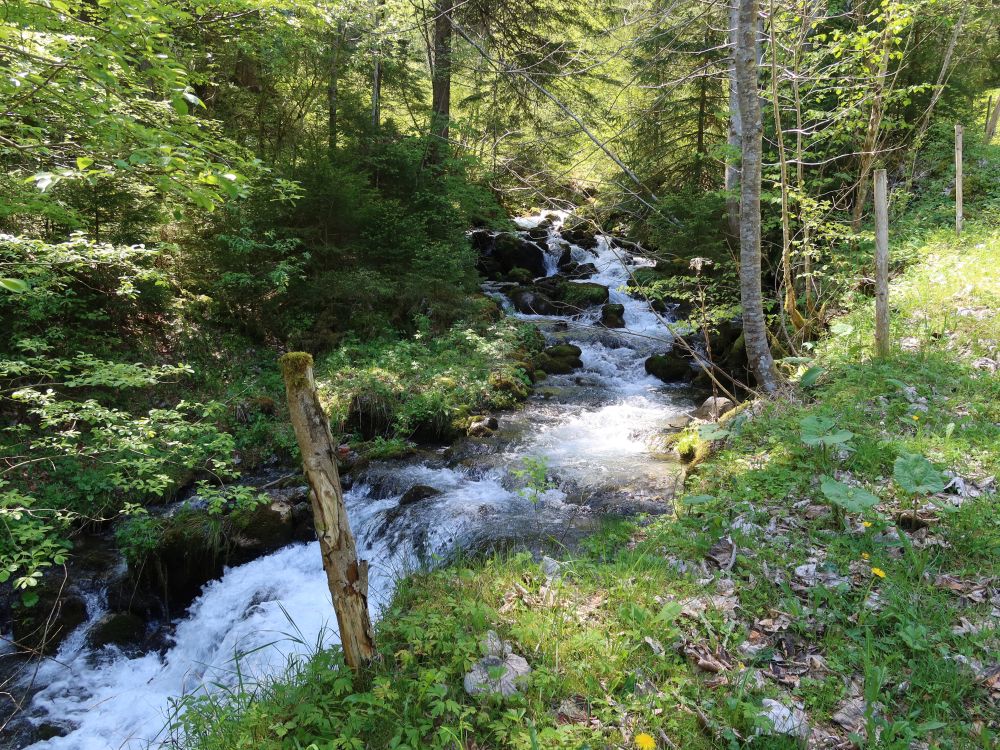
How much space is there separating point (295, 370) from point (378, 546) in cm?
392

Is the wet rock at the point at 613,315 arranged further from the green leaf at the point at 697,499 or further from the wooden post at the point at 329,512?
the wooden post at the point at 329,512

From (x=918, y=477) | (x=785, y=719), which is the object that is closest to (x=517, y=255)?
(x=918, y=477)

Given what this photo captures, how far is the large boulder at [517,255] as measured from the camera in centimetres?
1761

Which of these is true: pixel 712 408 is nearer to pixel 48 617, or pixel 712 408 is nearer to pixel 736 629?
pixel 736 629

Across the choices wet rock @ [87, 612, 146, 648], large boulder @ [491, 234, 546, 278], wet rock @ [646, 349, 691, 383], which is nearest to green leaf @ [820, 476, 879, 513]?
wet rock @ [87, 612, 146, 648]

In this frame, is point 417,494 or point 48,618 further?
point 417,494

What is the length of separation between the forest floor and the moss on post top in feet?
5.09

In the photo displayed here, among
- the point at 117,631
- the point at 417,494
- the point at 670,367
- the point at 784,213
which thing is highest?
the point at 784,213

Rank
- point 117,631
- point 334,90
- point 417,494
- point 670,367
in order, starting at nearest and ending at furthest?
point 117,631, point 417,494, point 670,367, point 334,90

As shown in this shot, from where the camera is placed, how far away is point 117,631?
5.00m

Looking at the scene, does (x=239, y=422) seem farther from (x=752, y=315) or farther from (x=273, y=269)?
(x=752, y=315)

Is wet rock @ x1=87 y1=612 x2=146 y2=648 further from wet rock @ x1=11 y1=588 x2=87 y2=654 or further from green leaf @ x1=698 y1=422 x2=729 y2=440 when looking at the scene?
green leaf @ x1=698 y1=422 x2=729 y2=440

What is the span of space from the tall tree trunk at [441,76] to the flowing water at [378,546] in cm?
716

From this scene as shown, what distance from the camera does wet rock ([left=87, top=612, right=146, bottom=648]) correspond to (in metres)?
4.92
